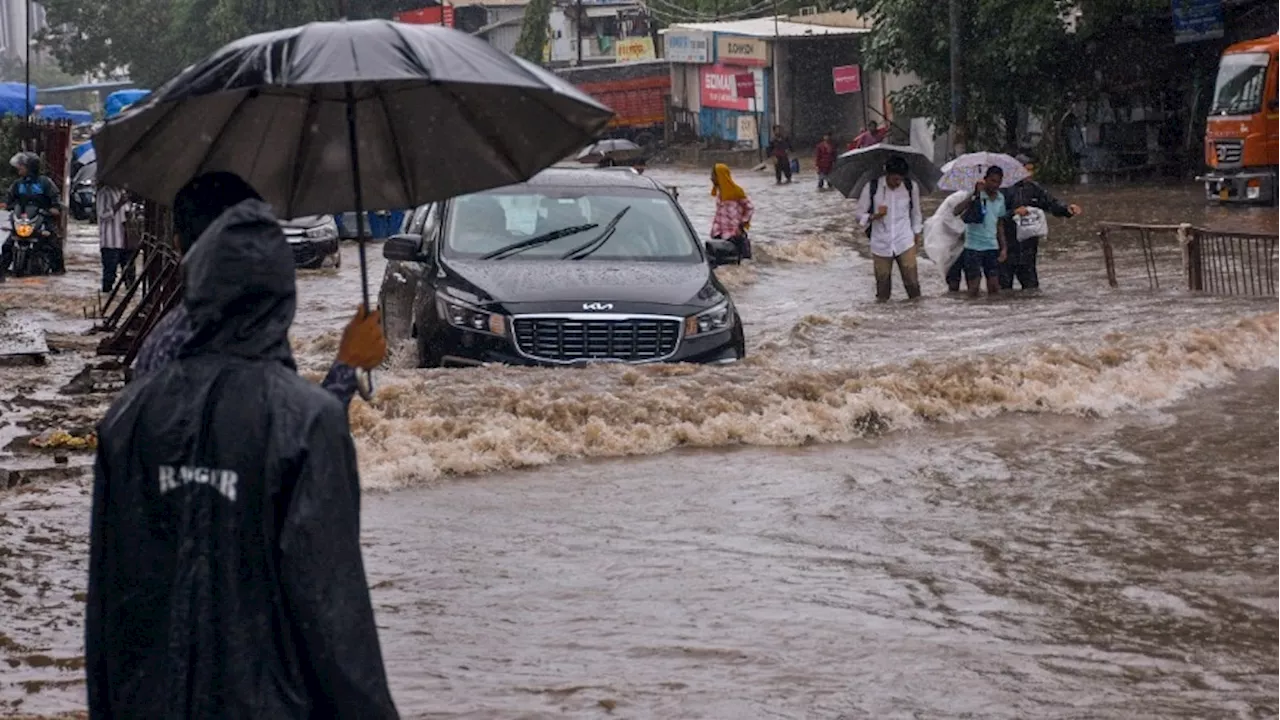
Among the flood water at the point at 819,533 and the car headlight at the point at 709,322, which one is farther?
the car headlight at the point at 709,322

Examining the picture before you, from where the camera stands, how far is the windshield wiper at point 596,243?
12750 mm

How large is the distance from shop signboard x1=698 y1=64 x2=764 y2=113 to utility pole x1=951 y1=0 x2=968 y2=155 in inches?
827

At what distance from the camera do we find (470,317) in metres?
12.2

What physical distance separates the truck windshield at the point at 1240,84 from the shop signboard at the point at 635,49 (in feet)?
158

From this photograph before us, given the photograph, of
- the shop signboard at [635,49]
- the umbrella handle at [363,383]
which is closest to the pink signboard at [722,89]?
the shop signboard at [635,49]

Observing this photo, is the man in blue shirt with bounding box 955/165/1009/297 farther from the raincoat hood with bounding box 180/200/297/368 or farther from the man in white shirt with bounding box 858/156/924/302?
the raincoat hood with bounding box 180/200/297/368

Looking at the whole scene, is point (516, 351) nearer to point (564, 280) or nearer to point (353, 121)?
point (564, 280)

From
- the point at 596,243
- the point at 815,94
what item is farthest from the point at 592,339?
the point at 815,94

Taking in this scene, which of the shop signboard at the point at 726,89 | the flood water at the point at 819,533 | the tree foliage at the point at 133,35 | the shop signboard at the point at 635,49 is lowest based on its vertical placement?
the flood water at the point at 819,533

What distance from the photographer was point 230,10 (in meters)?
71.6

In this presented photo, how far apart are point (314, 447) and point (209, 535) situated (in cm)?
24

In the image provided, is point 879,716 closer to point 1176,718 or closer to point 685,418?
point 1176,718

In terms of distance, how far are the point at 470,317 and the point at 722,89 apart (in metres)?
51.5

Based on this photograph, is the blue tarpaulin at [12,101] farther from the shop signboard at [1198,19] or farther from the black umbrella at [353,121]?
the black umbrella at [353,121]
